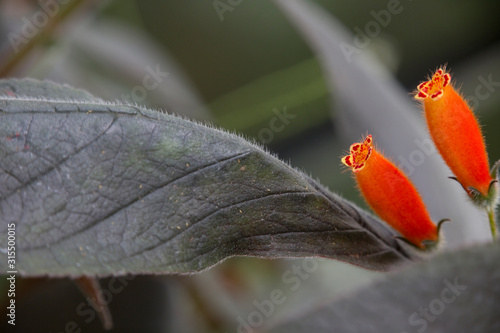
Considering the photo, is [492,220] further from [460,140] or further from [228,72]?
[228,72]

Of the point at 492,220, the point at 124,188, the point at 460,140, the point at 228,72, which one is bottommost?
the point at 492,220

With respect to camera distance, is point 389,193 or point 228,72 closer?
point 389,193

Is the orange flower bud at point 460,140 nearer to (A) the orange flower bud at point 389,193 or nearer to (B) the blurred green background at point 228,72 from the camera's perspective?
(A) the orange flower bud at point 389,193

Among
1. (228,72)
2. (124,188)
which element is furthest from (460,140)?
(228,72)

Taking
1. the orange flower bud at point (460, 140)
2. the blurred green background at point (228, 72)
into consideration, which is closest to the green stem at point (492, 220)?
the orange flower bud at point (460, 140)

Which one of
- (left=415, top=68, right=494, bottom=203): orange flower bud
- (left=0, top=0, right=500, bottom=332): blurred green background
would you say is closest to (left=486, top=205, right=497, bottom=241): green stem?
(left=415, top=68, right=494, bottom=203): orange flower bud

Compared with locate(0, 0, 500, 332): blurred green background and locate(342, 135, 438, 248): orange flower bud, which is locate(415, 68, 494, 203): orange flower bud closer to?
locate(342, 135, 438, 248): orange flower bud
